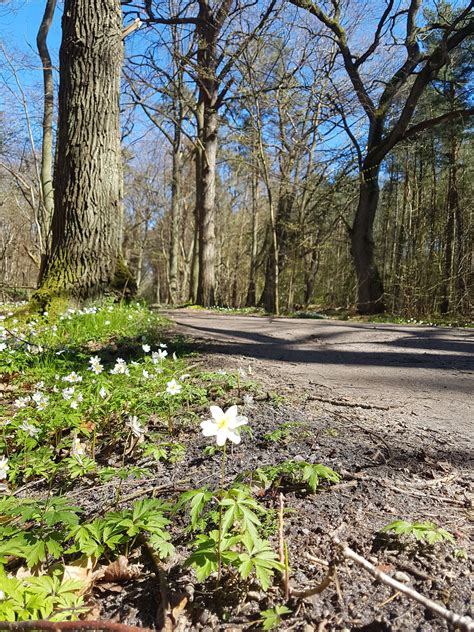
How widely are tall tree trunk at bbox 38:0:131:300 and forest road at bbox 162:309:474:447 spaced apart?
6.80 ft

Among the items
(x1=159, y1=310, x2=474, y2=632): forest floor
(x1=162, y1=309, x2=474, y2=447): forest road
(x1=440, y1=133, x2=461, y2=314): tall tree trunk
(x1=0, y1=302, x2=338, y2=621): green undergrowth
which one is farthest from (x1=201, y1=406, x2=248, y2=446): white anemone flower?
(x1=440, y1=133, x2=461, y2=314): tall tree trunk

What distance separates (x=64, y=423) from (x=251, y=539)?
1.54m

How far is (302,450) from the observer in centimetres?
173

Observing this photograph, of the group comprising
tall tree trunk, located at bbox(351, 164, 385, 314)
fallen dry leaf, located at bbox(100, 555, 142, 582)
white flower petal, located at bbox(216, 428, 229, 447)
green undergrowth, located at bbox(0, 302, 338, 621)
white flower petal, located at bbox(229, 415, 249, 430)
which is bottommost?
fallen dry leaf, located at bbox(100, 555, 142, 582)

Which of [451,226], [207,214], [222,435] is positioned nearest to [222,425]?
[222,435]

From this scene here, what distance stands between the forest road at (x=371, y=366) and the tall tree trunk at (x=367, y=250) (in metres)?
8.02

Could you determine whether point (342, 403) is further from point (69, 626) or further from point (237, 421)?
point (69, 626)

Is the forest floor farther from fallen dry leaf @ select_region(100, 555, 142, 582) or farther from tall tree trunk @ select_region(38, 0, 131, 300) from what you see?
tall tree trunk @ select_region(38, 0, 131, 300)

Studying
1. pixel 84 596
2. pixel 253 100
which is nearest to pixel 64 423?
pixel 84 596

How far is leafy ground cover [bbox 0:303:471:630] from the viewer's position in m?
1.00

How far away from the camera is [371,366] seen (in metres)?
3.53

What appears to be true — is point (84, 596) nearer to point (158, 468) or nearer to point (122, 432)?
point (158, 468)

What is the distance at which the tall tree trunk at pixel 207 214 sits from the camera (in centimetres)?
1275

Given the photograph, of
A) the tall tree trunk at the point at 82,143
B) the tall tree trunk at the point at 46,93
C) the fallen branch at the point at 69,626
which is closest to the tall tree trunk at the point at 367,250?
the tall tree trunk at the point at 82,143
